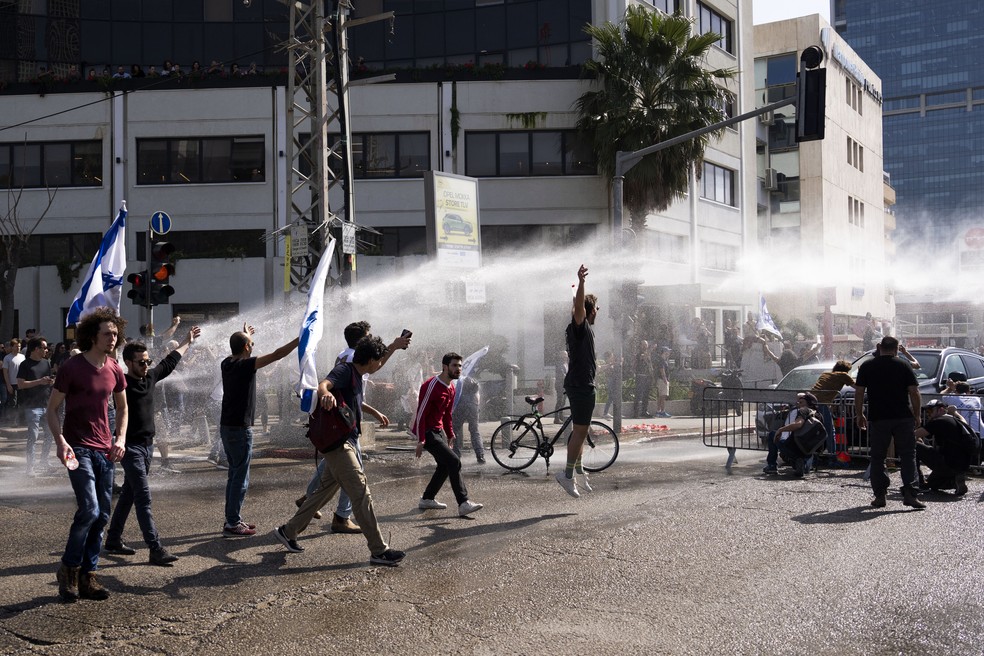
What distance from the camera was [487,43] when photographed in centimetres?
2988

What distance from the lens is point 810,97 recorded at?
13.6 metres

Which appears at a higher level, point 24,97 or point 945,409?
point 24,97

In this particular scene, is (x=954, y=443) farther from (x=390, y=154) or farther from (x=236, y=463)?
(x=390, y=154)

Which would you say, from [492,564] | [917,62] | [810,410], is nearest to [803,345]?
[810,410]

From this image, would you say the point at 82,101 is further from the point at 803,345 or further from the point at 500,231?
the point at 803,345

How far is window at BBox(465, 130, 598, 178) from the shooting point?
27438 mm

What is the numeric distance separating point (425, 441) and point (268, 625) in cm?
357

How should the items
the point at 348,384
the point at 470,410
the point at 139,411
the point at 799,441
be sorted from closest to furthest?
the point at 139,411 → the point at 348,384 → the point at 799,441 → the point at 470,410

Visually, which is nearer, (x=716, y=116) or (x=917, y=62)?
(x=716, y=116)

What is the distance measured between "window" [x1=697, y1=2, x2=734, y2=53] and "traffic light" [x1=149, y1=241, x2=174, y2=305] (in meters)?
23.5

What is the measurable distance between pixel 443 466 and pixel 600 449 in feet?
10.6

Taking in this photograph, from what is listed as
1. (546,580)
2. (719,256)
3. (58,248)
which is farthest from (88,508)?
(719,256)

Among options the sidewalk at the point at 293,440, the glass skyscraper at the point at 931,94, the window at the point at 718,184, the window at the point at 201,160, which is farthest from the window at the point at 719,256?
the glass skyscraper at the point at 931,94

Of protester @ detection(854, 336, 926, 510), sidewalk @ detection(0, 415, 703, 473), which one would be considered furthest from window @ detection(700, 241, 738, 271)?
protester @ detection(854, 336, 926, 510)
